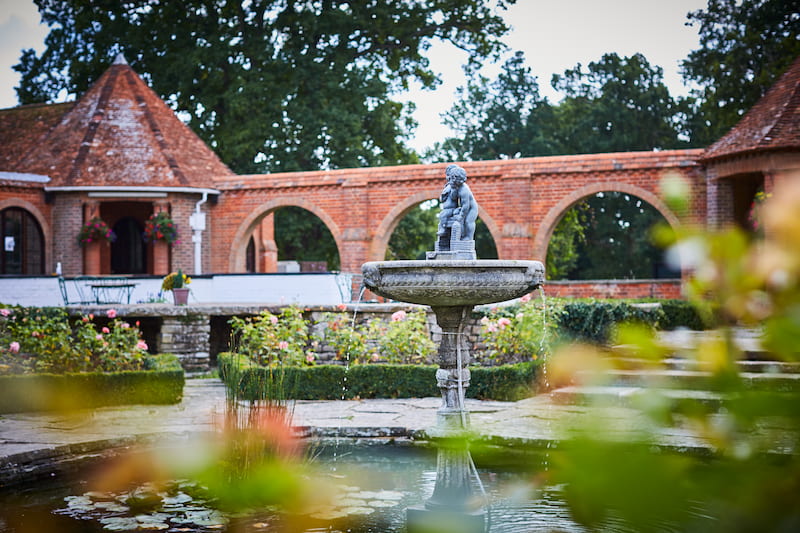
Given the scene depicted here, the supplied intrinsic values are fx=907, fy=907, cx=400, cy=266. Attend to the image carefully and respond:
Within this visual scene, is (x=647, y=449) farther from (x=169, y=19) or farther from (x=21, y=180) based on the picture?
(x=169, y=19)

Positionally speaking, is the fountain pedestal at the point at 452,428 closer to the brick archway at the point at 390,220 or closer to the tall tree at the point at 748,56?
the brick archway at the point at 390,220

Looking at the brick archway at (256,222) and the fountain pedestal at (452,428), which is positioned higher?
the brick archway at (256,222)

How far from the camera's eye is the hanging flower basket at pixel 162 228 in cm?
2291

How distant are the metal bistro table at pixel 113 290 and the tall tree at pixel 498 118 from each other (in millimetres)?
24718

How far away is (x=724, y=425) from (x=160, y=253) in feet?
76.7

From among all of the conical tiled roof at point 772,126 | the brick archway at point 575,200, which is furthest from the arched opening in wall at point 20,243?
the conical tiled roof at point 772,126

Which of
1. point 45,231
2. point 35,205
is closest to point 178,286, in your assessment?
point 45,231

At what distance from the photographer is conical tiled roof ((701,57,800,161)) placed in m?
17.8

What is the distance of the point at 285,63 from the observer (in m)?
29.8

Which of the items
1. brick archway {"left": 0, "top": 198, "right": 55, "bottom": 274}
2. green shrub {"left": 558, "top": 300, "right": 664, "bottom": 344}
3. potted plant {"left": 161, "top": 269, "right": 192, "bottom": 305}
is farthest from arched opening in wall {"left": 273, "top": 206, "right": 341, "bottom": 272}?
green shrub {"left": 558, "top": 300, "right": 664, "bottom": 344}

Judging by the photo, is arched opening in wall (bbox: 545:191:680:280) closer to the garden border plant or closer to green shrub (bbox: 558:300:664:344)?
green shrub (bbox: 558:300:664:344)

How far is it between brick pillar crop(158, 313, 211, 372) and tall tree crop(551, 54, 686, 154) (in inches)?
953

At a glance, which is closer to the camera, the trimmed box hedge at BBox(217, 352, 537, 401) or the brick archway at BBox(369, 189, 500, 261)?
the trimmed box hedge at BBox(217, 352, 537, 401)

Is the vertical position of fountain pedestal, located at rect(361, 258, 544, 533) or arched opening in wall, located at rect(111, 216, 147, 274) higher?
arched opening in wall, located at rect(111, 216, 147, 274)
